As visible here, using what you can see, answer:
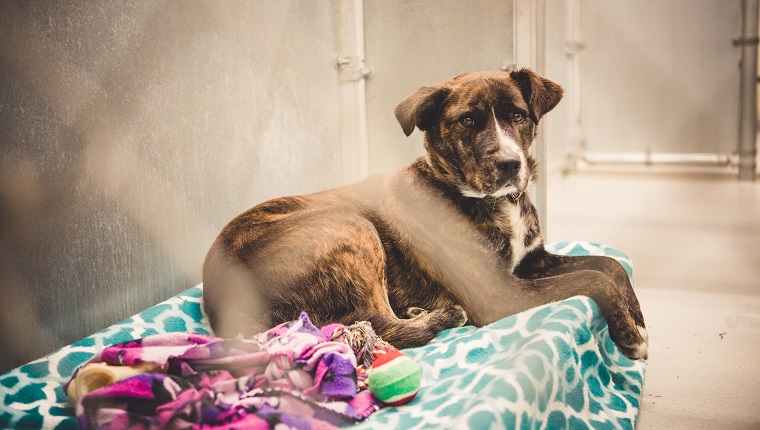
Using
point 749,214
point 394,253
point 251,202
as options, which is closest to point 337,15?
point 251,202

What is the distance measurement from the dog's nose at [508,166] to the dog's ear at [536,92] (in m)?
0.27

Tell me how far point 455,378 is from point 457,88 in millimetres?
1071

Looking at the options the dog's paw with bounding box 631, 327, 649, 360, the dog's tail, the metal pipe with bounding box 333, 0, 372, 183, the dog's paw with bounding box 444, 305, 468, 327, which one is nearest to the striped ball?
the dog's tail

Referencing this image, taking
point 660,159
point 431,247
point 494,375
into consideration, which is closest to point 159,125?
point 431,247

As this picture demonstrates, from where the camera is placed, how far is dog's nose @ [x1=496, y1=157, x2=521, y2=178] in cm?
210

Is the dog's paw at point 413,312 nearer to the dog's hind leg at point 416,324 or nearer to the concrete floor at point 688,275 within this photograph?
the dog's hind leg at point 416,324

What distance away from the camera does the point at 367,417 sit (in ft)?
5.27

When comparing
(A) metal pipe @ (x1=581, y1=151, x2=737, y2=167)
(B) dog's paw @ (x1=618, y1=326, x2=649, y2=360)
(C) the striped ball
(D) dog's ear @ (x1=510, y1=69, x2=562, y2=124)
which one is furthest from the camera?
(A) metal pipe @ (x1=581, y1=151, x2=737, y2=167)

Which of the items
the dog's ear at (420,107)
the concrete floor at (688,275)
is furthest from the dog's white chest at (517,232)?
the concrete floor at (688,275)

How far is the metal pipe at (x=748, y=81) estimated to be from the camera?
358 centimetres

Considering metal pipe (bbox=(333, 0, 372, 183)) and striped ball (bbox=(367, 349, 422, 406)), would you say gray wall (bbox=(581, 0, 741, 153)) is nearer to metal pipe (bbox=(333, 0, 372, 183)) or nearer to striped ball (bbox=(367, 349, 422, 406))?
metal pipe (bbox=(333, 0, 372, 183))

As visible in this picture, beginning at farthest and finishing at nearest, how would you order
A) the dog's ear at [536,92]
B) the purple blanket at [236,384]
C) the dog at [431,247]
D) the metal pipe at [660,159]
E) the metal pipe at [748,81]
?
the metal pipe at [660,159] → the metal pipe at [748,81] → the dog's ear at [536,92] → the dog at [431,247] → the purple blanket at [236,384]

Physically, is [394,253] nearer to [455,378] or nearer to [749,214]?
[455,378]

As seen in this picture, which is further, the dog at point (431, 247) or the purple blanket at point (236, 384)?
the dog at point (431, 247)
